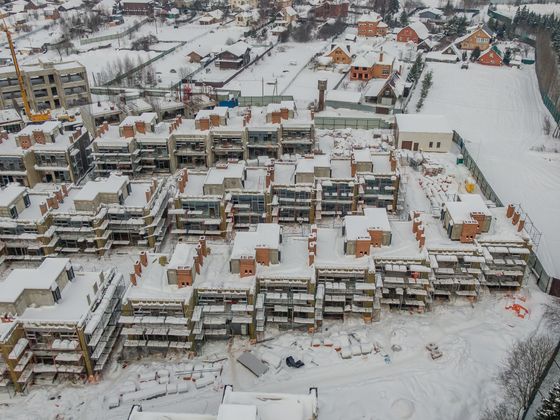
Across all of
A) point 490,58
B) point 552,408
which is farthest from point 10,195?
point 490,58

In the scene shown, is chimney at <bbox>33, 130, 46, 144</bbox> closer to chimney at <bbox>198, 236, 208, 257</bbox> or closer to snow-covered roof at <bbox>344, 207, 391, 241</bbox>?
chimney at <bbox>198, 236, 208, 257</bbox>

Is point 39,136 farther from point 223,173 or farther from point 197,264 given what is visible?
point 197,264

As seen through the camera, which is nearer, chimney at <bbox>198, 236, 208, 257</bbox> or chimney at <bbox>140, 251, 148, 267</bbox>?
chimney at <bbox>140, 251, 148, 267</bbox>

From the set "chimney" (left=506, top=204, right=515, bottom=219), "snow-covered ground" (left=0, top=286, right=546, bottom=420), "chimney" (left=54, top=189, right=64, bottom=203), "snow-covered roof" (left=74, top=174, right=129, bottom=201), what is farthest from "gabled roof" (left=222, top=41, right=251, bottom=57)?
"snow-covered ground" (left=0, top=286, right=546, bottom=420)

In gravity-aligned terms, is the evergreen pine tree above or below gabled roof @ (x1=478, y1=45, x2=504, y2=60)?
above

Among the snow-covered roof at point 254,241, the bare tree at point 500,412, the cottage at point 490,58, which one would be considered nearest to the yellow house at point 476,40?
the cottage at point 490,58

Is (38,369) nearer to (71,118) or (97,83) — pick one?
(71,118)

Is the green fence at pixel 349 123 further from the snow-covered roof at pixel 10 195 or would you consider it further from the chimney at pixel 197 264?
the snow-covered roof at pixel 10 195

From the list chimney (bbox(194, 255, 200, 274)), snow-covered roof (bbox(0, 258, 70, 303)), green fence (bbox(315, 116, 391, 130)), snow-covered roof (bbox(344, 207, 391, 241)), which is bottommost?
green fence (bbox(315, 116, 391, 130))
